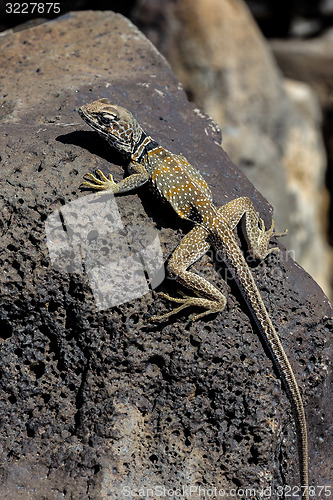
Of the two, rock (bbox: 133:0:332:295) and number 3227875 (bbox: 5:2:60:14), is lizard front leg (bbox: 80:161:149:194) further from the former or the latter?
rock (bbox: 133:0:332:295)

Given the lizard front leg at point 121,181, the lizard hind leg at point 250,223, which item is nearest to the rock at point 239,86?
the lizard hind leg at point 250,223

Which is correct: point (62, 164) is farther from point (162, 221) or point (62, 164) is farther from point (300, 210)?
point (300, 210)

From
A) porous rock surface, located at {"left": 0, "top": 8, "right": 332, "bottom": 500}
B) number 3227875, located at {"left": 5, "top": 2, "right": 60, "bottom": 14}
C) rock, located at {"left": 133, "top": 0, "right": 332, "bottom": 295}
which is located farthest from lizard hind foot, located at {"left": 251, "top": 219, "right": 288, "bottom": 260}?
number 3227875, located at {"left": 5, "top": 2, "right": 60, "bottom": 14}

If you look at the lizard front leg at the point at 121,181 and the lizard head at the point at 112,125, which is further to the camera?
the lizard head at the point at 112,125

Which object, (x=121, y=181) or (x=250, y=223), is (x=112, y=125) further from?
(x=250, y=223)

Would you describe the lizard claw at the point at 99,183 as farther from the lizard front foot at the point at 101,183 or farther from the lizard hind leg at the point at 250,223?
the lizard hind leg at the point at 250,223

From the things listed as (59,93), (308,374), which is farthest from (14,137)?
(308,374)
